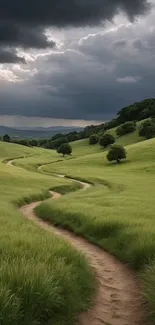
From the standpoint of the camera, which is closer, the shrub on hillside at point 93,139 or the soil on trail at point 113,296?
the soil on trail at point 113,296

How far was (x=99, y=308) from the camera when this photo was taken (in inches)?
444

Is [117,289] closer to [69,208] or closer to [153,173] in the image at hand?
[69,208]

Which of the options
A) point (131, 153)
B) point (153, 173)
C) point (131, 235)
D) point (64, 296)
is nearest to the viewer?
point (64, 296)

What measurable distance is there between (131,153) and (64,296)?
113819 millimetres

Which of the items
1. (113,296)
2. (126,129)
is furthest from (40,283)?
(126,129)

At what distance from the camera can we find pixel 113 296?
12.7 meters

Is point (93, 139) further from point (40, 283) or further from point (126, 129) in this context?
point (40, 283)

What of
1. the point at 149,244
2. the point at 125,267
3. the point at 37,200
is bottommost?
the point at 37,200

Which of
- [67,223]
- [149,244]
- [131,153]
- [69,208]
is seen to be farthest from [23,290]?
[131,153]

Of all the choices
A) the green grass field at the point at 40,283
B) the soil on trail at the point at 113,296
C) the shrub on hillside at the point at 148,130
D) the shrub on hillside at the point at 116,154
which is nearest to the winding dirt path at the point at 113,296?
the soil on trail at the point at 113,296

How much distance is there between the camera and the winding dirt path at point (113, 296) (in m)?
10.4

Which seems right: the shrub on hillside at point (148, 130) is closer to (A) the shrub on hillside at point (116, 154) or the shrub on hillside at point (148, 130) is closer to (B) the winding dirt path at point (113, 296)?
(A) the shrub on hillside at point (116, 154)

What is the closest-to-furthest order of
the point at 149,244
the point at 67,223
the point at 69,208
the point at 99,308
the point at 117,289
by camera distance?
the point at 99,308
the point at 117,289
the point at 149,244
the point at 67,223
the point at 69,208

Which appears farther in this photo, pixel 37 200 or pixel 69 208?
pixel 37 200
